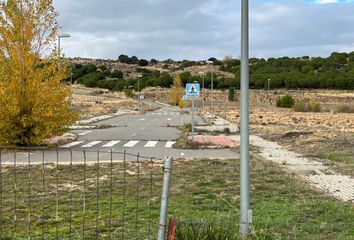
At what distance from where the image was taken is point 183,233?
5152 mm

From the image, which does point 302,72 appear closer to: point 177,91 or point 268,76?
point 268,76

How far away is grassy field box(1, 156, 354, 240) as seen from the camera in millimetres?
6773

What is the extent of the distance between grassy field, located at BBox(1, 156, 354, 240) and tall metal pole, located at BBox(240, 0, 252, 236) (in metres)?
0.22

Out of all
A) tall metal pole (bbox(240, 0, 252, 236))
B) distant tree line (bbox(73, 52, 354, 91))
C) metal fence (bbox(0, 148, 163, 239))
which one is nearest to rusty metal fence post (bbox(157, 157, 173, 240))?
tall metal pole (bbox(240, 0, 252, 236))

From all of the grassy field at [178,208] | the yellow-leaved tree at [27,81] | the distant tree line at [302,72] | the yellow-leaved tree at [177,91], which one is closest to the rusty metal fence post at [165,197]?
the grassy field at [178,208]

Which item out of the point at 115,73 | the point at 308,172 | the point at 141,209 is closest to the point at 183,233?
the point at 141,209

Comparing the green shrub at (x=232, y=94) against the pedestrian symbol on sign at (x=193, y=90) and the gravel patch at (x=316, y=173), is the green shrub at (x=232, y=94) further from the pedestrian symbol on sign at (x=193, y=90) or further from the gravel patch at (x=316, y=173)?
the gravel patch at (x=316, y=173)

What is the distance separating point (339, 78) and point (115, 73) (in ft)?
246

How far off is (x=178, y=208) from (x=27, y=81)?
15.7m

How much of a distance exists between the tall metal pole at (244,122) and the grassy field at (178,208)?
223 millimetres

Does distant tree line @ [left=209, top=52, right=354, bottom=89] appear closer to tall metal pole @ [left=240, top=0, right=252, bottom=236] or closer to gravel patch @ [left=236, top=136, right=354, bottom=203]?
gravel patch @ [left=236, top=136, right=354, bottom=203]

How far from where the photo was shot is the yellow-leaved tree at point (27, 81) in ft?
73.5

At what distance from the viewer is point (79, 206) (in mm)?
9141

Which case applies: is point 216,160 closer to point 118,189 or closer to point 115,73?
point 118,189
